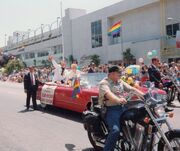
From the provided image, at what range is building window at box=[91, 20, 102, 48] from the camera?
155 ft

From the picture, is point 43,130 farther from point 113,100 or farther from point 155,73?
point 155,73

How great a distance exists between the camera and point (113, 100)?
17.7 ft

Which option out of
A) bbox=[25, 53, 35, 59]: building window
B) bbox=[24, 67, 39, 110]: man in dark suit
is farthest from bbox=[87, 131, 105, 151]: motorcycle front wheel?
bbox=[25, 53, 35, 59]: building window

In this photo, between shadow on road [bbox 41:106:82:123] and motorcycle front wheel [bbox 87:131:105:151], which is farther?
shadow on road [bbox 41:106:82:123]

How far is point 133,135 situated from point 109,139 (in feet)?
1.23

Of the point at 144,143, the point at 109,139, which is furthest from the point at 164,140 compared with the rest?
the point at 109,139

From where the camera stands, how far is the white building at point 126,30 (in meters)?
36.0

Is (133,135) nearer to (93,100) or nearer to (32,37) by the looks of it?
(93,100)

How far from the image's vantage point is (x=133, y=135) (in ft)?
18.0

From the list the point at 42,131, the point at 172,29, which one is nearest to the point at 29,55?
the point at 172,29

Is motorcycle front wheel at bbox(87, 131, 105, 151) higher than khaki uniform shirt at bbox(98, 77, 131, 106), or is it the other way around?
khaki uniform shirt at bbox(98, 77, 131, 106)

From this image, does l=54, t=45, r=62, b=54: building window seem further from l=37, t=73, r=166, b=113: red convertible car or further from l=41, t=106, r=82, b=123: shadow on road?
l=37, t=73, r=166, b=113: red convertible car

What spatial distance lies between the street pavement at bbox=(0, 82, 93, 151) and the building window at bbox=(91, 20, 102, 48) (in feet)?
118

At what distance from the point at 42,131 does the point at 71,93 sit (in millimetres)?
1745
